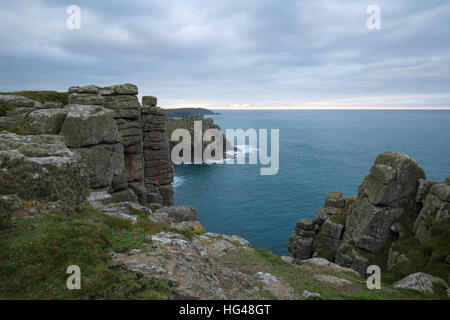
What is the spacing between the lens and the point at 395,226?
1609 inches

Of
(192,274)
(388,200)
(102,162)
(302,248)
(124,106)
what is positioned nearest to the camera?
(192,274)

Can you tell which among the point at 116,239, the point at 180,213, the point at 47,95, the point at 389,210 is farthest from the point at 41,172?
the point at 47,95

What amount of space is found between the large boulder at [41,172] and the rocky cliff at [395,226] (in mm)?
40822

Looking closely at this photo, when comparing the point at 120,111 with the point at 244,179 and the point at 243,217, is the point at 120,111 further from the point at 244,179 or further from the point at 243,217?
the point at 244,179

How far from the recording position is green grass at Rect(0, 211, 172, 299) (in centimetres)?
802

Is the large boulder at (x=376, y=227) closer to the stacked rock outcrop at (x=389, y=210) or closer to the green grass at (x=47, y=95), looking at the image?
the stacked rock outcrop at (x=389, y=210)

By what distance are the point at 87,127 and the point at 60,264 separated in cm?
1661

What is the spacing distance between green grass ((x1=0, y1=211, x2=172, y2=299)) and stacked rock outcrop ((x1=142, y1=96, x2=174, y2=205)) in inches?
1607

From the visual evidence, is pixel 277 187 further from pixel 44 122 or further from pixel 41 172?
pixel 41 172

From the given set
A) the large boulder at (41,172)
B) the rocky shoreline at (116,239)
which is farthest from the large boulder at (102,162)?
the large boulder at (41,172)

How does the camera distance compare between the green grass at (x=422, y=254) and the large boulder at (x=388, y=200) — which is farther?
the large boulder at (x=388, y=200)

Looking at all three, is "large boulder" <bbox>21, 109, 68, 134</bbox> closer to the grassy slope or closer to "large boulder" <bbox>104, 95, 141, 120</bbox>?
the grassy slope

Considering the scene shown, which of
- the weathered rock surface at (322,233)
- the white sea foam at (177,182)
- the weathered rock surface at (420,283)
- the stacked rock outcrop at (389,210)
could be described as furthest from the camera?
the white sea foam at (177,182)

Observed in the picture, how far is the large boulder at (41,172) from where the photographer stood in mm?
11961
